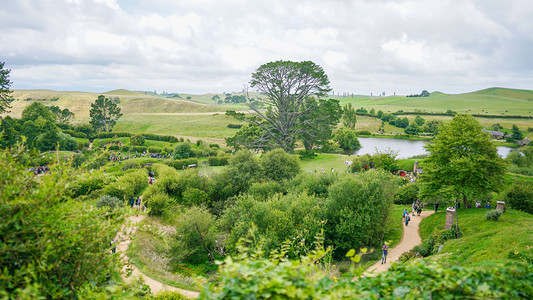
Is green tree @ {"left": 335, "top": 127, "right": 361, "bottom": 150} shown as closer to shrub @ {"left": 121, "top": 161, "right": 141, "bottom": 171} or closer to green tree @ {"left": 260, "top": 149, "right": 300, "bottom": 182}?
green tree @ {"left": 260, "top": 149, "right": 300, "bottom": 182}

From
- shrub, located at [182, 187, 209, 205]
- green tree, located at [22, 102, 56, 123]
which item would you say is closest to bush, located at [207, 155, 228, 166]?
shrub, located at [182, 187, 209, 205]

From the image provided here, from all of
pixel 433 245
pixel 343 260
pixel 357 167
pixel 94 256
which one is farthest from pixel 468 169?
pixel 94 256

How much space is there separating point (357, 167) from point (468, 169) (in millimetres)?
18586

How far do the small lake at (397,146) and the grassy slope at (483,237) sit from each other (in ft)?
150

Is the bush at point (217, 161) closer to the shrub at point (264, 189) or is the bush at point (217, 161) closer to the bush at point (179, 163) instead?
the bush at point (179, 163)

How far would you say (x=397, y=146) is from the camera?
76.5 meters

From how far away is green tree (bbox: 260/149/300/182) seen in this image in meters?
28.7

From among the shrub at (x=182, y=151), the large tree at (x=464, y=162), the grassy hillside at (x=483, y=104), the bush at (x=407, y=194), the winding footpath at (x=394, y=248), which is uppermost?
Answer: the grassy hillside at (x=483, y=104)

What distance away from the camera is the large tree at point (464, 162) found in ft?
66.0

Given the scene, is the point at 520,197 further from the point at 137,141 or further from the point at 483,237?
the point at 137,141

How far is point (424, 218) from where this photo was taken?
24.7m

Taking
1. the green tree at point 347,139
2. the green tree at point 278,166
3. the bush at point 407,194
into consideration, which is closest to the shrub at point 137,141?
the green tree at point 278,166

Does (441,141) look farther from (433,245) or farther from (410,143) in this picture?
(410,143)

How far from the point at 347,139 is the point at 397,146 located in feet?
53.3
